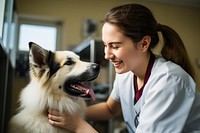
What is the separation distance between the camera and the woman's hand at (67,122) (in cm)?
110

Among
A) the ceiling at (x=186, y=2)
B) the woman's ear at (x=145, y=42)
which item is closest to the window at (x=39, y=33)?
the ceiling at (x=186, y=2)

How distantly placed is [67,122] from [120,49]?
43 centimetres

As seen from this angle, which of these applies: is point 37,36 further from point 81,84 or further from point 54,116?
point 54,116

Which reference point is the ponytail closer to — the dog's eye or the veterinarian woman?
the veterinarian woman

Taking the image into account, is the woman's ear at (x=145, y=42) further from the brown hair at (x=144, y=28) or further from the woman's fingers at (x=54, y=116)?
the woman's fingers at (x=54, y=116)

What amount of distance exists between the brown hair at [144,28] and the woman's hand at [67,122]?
46 cm

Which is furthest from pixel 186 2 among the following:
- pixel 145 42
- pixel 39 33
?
pixel 145 42

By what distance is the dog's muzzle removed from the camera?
1185 millimetres

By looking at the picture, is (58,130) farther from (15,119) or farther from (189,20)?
(189,20)

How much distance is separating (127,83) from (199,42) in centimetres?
289

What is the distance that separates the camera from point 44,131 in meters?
1.09

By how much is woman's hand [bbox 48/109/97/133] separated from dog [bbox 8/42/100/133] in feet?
0.08

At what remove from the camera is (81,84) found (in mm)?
1256

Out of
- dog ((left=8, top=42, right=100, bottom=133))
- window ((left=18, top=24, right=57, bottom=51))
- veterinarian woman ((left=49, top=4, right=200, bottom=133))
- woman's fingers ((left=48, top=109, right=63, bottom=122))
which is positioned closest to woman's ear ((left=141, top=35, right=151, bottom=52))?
veterinarian woman ((left=49, top=4, right=200, bottom=133))
